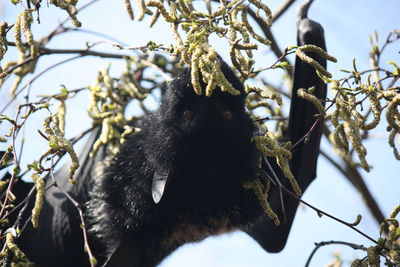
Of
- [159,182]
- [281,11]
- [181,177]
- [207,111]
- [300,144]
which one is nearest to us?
[207,111]

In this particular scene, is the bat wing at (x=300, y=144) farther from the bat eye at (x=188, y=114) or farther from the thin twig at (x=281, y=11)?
the bat eye at (x=188, y=114)

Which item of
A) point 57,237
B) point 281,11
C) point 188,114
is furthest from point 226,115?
point 57,237

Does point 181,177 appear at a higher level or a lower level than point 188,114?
lower

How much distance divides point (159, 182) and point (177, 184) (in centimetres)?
24

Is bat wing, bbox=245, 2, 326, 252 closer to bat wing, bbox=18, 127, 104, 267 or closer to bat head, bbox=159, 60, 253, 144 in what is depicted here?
bat head, bbox=159, 60, 253, 144

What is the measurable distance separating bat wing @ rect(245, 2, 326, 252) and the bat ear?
894mm

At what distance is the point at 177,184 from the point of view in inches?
161

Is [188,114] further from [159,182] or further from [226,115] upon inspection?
[159,182]

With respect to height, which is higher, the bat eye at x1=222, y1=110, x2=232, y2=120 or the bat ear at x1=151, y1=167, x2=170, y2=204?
the bat eye at x1=222, y1=110, x2=232, y2=120

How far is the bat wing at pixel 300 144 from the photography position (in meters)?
4.33

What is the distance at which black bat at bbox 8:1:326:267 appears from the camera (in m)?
3.84

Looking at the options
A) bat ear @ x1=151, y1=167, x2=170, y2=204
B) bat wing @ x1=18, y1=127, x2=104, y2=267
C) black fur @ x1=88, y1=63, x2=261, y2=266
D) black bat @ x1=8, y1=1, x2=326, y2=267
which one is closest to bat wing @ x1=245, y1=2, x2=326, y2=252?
black bat @ x1=8, y1=1, x2=326, y2=267

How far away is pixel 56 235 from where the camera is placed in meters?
5.13

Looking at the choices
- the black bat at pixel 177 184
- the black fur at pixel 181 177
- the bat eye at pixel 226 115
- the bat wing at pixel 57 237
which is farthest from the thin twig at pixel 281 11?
the bat wing at pixel 57 237
